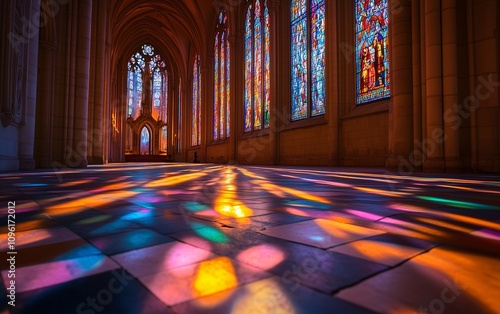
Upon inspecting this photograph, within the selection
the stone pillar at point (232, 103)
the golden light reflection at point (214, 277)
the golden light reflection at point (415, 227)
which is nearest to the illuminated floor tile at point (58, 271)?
the golden light reflection at point (214, 277)

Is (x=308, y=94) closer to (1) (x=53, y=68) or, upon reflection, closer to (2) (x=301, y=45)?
(2) (x=301, y=45)

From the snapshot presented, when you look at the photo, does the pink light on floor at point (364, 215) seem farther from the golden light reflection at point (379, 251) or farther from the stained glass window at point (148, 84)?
the stained glass window at point (148, 84)

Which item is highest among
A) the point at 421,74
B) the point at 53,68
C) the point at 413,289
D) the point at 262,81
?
the point at 262,81

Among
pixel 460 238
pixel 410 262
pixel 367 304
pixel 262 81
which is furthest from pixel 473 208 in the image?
pixel 262 81

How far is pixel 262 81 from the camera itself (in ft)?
60.6

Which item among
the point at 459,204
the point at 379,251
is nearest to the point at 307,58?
the point at 459,204

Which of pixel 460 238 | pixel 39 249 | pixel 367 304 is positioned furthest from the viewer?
pixel 460 238

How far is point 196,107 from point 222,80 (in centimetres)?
753

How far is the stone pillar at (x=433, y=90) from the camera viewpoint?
7293 millimetres

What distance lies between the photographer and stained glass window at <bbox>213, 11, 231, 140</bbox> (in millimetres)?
23844

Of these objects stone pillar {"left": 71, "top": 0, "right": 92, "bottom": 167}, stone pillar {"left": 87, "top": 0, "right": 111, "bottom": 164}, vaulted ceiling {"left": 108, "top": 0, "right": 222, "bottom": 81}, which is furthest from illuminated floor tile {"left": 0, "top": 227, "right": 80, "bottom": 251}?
vaulted ceiling {"left": 108, "top": 0, "right": 222, "bottom": 81}

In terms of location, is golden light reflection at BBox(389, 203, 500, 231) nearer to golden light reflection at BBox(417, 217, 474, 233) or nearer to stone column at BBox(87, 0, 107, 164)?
golden light reflection at BBox(417, 217, 474, 233)

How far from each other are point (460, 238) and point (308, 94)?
1381 centimetres

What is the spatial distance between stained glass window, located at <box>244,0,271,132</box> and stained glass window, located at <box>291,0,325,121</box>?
2.30m
